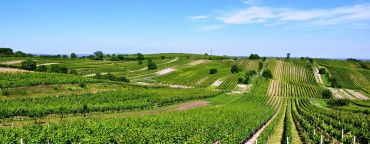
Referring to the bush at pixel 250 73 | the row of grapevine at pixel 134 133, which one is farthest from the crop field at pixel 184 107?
the bush at pixel 250 73

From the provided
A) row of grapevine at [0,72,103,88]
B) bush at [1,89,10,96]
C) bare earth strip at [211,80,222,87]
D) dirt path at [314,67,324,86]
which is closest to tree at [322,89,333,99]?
dirt path at [314,67,324,86]

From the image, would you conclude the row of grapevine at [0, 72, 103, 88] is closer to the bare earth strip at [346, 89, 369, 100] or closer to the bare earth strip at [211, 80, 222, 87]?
the bare earth strip at [211, 80, 222, 87]

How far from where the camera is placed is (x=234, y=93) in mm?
112750

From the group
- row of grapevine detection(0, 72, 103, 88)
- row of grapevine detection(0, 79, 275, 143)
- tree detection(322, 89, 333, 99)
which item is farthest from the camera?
tree detection(322, 89, 333, 99)

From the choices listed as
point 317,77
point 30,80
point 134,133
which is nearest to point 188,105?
point 30,80

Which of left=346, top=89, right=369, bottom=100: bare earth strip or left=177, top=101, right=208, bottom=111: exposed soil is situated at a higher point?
left=177, top=101, right=208, bottom=111: exposed soil

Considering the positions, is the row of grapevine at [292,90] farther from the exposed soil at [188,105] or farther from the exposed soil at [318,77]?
the exposed soil at [188,105]

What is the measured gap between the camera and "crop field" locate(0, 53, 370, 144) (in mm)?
33562

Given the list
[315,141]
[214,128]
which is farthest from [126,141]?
[315,141]

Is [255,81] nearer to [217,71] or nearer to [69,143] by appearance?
[217,71]

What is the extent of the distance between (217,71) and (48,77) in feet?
306

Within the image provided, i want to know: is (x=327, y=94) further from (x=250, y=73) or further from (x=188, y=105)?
(x=188, y=105)

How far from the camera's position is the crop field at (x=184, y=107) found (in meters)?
33.6

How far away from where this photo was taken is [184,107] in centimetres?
7294
